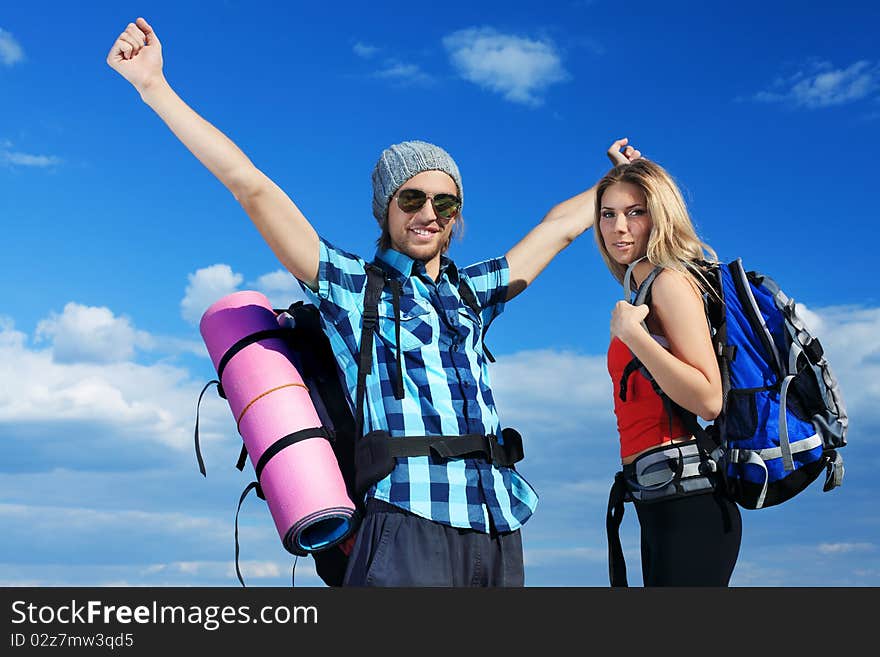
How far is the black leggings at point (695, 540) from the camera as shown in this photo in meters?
4.64

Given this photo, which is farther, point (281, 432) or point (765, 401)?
point (281, 432)

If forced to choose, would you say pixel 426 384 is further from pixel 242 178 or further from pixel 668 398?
pixel 242 178

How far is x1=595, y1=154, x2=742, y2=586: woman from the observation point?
4.64m

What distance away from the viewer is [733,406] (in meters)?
4.85

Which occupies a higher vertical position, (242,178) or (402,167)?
(402,167)

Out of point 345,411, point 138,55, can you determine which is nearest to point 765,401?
point 345,411

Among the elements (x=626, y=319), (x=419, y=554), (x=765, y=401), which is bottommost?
(x=419, y=554)

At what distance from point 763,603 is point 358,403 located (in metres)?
2.35

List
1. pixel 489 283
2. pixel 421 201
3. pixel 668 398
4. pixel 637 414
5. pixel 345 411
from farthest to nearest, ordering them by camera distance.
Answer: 1. pixel 489 283
2. pixel 345 411
3. pixel 421 201
4. pixel 637 414
5. pixel 668 398

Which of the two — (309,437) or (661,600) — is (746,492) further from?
(309,437)

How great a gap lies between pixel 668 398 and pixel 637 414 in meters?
0.24

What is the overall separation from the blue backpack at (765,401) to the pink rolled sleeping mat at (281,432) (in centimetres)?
200

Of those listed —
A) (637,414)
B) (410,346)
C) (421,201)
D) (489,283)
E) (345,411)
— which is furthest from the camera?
(489,283)

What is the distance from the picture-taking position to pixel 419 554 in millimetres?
4605
